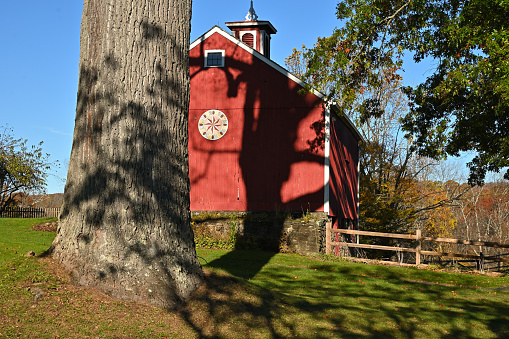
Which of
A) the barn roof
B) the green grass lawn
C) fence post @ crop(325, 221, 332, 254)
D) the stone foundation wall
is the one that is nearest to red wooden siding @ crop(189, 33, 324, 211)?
the barn roof

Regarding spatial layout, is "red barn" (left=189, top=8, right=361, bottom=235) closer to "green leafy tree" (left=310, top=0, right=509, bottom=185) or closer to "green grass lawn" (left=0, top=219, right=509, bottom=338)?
"green leafy tree" (left=310, top=0, right=509, bottom=185)

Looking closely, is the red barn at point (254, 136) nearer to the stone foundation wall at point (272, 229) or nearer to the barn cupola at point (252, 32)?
the stone foundation wall at point (272, 229)

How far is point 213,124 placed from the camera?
814 inches

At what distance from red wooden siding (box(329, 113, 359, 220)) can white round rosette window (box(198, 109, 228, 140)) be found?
4432 millimetres

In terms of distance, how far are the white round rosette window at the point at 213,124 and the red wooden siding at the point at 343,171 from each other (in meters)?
4.43

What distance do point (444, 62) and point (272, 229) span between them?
326 inches

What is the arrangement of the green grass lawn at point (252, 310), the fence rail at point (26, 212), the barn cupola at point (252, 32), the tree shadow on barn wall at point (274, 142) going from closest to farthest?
1. the green grass lawn at point (252, 310)
2. the tree shadow on barn wall at point (274, 142)
3. the barn cupola at point (252, 32)
4. the fence rail at point (26, 212)

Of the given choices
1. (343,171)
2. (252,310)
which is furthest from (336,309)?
(343,171)

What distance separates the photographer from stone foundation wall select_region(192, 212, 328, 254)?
59.0 ft

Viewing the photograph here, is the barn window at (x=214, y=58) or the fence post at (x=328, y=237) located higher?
the barn window at (x=214, y=58)

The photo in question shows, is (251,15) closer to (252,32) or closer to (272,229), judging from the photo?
(252,32)

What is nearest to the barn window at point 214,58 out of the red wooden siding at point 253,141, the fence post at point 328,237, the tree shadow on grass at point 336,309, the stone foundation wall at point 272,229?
the red wooden siding at point 253,141

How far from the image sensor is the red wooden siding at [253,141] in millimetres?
19500

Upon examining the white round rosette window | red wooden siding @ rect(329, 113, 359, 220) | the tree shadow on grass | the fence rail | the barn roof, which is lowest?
the tree shadow on grass
